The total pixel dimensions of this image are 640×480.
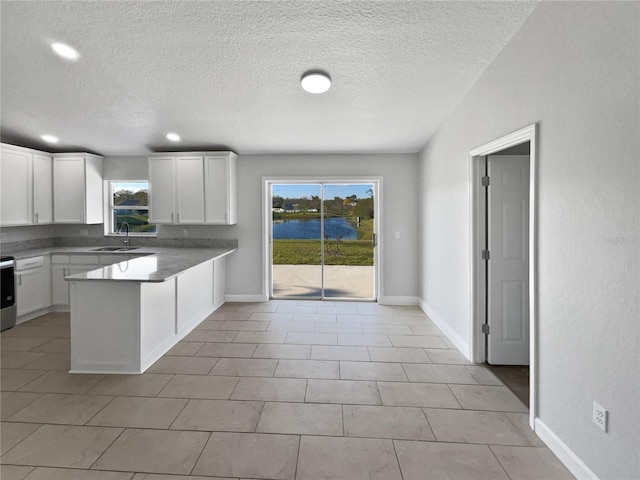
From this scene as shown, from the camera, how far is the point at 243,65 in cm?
258

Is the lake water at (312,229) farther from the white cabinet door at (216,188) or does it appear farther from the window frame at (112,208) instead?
the window frame at (112,208)

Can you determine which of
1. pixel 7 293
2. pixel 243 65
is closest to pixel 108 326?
pixel 7 293

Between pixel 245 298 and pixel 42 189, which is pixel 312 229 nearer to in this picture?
pixel 245 298

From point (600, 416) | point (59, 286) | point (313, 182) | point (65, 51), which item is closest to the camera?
point (600, 416)

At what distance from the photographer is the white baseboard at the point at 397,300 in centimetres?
511

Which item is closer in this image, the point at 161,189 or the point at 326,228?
the point at 161,189

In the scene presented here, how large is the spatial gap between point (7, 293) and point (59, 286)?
2.36 feet

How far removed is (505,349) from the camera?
9.90 feet

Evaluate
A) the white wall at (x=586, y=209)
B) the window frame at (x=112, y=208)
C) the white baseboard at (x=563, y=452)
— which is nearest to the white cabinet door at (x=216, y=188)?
the window frame at (x=112, y=208)

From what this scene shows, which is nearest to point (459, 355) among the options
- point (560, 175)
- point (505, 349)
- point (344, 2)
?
point (505, 349)

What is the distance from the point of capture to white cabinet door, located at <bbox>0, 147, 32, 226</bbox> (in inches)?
165

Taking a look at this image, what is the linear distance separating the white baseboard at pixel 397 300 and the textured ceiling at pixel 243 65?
8.23 feet

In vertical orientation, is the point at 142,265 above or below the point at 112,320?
above

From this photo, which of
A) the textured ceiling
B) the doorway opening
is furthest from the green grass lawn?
the textured ceiling
